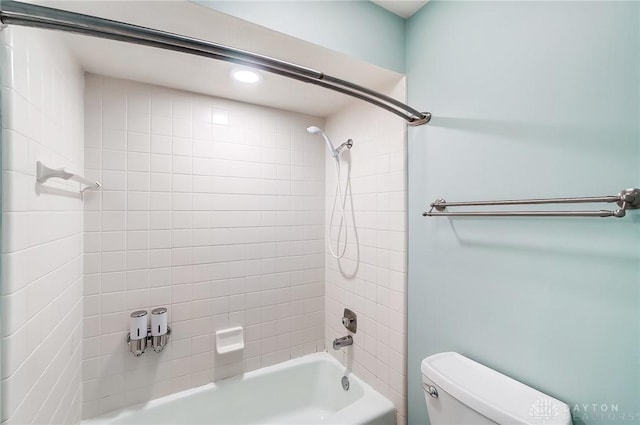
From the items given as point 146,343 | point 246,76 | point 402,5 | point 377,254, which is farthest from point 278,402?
point 402,5

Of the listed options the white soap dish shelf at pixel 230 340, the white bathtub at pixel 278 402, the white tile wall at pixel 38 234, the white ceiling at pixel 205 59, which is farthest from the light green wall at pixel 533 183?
the white tile wall at pixel 38 234

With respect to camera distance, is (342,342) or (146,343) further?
(342,342)

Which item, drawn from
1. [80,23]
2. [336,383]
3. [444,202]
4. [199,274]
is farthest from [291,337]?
[80,23]

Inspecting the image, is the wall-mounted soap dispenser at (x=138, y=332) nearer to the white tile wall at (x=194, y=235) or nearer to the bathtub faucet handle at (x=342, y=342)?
the white tile wall at (x=194, y=235)

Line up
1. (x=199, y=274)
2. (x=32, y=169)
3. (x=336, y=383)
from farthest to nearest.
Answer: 1. (x=336, y=383)
2. (x=199, y=274)
3. (x=32, y=169)

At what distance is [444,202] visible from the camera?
45.0 inches

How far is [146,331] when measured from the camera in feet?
4.54

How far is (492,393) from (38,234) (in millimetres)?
1583

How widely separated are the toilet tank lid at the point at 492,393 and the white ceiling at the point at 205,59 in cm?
135

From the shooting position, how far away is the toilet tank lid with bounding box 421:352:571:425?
2.51 feet

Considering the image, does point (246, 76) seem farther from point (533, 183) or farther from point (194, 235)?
point (533, 183)

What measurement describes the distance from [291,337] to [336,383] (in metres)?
0.42

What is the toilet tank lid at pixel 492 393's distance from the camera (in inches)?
30.2

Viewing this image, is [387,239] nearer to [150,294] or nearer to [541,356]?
[541,356]
